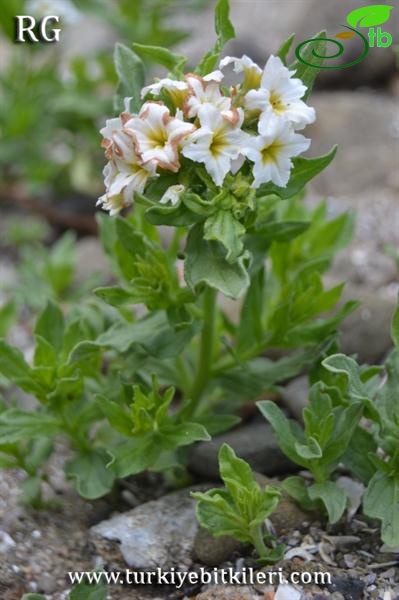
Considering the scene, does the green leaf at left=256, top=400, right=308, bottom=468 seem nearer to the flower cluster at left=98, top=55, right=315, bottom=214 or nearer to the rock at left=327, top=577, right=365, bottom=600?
the rock at left=327, top=577, right=365, bottom=600

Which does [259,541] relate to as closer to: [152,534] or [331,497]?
[331,497]

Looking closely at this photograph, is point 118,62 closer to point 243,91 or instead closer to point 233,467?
point 243,91

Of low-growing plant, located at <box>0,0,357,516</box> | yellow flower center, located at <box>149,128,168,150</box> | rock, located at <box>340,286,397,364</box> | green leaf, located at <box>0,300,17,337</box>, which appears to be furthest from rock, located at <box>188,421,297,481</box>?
yellow flower center, located at <box>149,128,168,150</box>

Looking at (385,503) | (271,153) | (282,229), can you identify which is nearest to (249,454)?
(385,503)

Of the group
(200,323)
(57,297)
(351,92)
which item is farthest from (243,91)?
(351,92)

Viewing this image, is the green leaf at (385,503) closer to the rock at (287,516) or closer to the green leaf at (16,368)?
the rock at (287,516)

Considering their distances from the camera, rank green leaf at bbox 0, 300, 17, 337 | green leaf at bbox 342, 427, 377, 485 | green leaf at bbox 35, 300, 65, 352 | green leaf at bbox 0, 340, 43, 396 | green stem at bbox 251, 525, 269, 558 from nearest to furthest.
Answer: green stem at bbox 251, 525, 269, 558
green leaf at bbox 342, 427, 377, 485
green leaf at bbox 0, 340, 43, 396
green leaf at bbox 35, 300, 65, 352
green leaf at bbox 0, 300, 17, 337
